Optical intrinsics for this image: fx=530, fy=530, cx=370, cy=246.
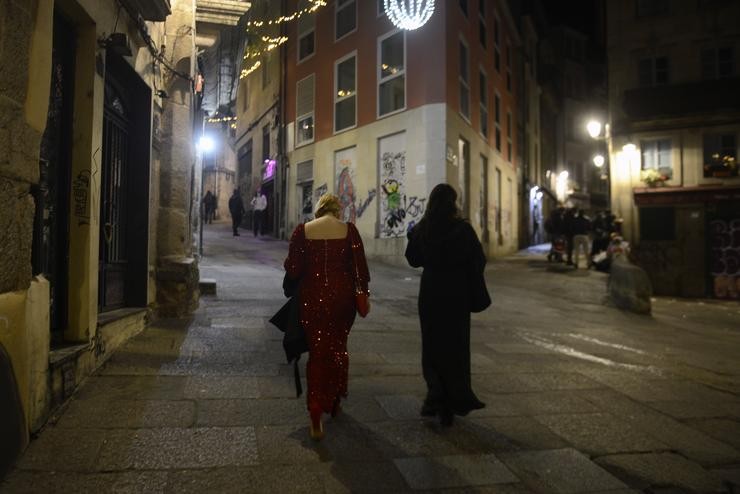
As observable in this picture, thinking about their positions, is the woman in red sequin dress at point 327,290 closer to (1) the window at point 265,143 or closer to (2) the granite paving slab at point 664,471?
(2) the granite paving slab at point 664,471

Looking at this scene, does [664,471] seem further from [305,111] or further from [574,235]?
[305,111]

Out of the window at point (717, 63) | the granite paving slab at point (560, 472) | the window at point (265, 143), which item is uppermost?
the window at point (717, 63)

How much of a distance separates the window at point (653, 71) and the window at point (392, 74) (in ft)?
32.1

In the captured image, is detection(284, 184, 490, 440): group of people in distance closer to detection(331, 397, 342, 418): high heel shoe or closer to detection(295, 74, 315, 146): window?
detection(331, 397, 342, 418): high heel shoe

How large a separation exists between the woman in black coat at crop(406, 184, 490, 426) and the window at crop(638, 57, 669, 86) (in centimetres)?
1908

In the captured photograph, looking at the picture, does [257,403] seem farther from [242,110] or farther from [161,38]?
[242,110]

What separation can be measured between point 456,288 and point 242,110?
2621 centimetres

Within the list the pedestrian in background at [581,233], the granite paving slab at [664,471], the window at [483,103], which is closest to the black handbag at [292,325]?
the granite paving slab at [664,471]

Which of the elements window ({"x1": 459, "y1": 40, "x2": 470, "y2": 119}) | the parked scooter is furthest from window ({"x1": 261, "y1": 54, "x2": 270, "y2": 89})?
the parked scooter

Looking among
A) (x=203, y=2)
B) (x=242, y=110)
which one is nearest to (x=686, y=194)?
(x=203, y=2)

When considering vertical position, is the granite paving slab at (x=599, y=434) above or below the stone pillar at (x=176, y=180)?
below

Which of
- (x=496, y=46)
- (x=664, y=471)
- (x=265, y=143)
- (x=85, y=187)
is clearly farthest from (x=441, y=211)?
(x=265, y=143)

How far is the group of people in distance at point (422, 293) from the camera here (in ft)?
12.3

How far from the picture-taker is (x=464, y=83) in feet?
55.2
